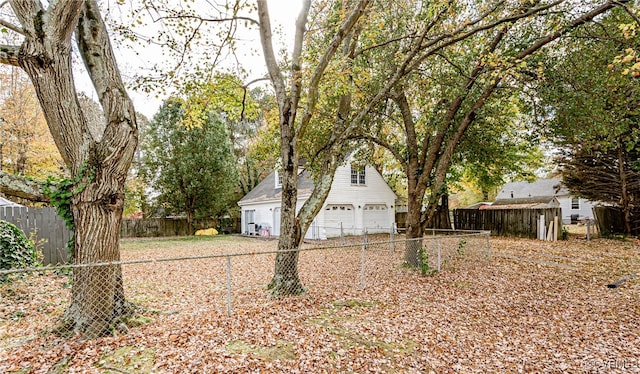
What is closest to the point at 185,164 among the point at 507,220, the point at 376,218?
the point at 376,218

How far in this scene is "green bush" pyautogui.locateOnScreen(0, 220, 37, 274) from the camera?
6.49m

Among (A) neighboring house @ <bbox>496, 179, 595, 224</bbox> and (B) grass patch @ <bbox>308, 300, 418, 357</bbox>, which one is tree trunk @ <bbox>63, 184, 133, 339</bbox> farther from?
(A) neighboring house @ <bbox>496, 179, 595, 224</bbox>

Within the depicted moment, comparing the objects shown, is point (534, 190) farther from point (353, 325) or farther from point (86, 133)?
point (86, 133)

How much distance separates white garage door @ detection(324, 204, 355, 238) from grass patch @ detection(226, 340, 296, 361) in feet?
46.1

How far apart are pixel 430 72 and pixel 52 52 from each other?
A: 862 centimetres

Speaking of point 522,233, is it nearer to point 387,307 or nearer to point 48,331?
point 387,307

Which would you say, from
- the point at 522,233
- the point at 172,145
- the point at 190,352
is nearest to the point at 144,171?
the point at 172,145

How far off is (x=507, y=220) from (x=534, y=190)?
64.2 ft

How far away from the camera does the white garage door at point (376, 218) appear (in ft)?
67.2

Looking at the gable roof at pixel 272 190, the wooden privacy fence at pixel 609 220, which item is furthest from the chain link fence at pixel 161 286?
the wooden privacy fence at pixel 609 220

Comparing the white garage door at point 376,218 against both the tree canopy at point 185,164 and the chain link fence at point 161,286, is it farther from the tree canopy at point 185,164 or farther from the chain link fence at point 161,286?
the tree canopy at point 185,164

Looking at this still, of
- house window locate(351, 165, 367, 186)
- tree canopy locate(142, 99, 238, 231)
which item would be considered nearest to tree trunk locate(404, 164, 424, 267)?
house window locate(351, 165, 367, 186)

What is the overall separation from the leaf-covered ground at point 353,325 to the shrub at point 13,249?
1.32 feet

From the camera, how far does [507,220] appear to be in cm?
1852
